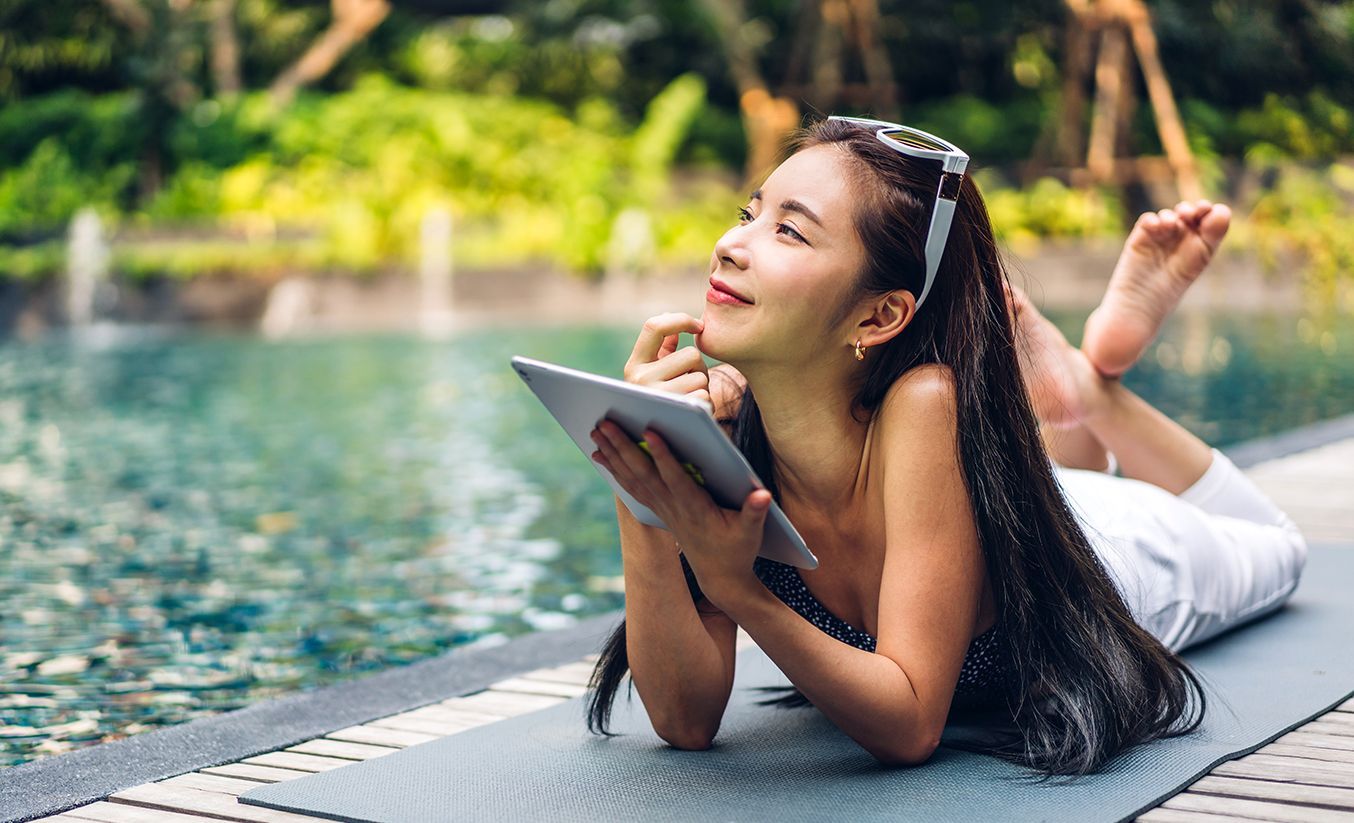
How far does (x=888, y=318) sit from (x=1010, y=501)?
12.5 inches

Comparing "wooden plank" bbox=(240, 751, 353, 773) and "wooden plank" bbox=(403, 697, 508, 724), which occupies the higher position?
"wooden plank" bbox=(240, 751, 353, 773)

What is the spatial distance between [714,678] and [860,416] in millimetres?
449

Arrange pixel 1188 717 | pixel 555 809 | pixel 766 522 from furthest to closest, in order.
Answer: pixel 1188 717 → pixel 555 809 → pixel 766 522

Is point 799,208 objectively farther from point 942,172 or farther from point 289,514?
point 289,514

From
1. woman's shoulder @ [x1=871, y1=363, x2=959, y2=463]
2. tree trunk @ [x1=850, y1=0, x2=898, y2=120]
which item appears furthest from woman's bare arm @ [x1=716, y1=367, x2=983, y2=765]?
tree trunk @ [x1=850, y1=0, x2=898, y2=120]

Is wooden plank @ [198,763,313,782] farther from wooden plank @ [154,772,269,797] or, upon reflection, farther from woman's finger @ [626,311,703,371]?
woman's finger @ [626,311,703,371]

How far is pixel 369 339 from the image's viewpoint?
44.9 feet

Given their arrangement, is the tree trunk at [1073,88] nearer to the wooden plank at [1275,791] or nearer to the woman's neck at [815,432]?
the woman's neck at [815,432]

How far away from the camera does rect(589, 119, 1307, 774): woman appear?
205 centimetres

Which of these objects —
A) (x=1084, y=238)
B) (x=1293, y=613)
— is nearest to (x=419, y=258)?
(x=1084, y=238)

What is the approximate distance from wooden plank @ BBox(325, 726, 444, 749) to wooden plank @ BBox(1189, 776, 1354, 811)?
1.23 metres

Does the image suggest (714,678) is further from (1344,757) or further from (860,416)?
(1344,757)

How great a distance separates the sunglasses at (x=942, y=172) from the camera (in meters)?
2.12

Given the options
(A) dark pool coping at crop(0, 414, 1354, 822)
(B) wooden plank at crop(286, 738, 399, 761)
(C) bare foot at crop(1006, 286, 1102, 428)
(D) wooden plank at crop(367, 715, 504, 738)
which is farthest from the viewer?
(C) bare foot at crop(1006, 286, 1102, 428)
